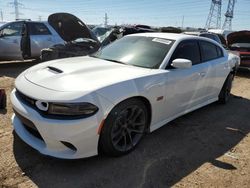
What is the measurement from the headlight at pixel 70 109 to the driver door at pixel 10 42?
22.6 feet

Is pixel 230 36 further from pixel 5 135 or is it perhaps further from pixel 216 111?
pixel 5 135

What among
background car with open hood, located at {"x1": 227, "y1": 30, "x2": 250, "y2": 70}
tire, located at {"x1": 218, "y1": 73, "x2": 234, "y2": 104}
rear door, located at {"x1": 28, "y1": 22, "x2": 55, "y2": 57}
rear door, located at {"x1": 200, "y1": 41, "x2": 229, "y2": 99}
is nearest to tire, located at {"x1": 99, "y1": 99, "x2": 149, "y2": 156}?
rear door, located at {"x1": 200, "y1": 41, "x2": 229, "y2": 99}

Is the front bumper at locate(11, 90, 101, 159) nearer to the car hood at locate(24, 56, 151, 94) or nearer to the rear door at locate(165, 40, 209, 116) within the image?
the car hood at locate(24, 56, 151, 94)

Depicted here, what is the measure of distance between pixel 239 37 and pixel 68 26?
6.87 m

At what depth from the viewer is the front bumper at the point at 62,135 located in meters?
3.07

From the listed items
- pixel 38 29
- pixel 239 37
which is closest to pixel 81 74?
pixel 38 29

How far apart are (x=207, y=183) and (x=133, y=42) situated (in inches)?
100

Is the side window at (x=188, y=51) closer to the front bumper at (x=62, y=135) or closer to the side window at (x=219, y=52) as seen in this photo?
the side window at (x=219, y=52)

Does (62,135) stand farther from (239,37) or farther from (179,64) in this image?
(239,37)

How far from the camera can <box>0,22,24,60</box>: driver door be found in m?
9.16

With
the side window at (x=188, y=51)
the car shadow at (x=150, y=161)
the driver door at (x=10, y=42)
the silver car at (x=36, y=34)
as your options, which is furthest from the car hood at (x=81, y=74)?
the driver door at (x=10, y=42)

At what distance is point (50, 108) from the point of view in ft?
10.2

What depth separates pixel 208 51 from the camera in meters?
5.48

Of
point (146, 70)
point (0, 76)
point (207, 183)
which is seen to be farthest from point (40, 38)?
point (207, 183)
